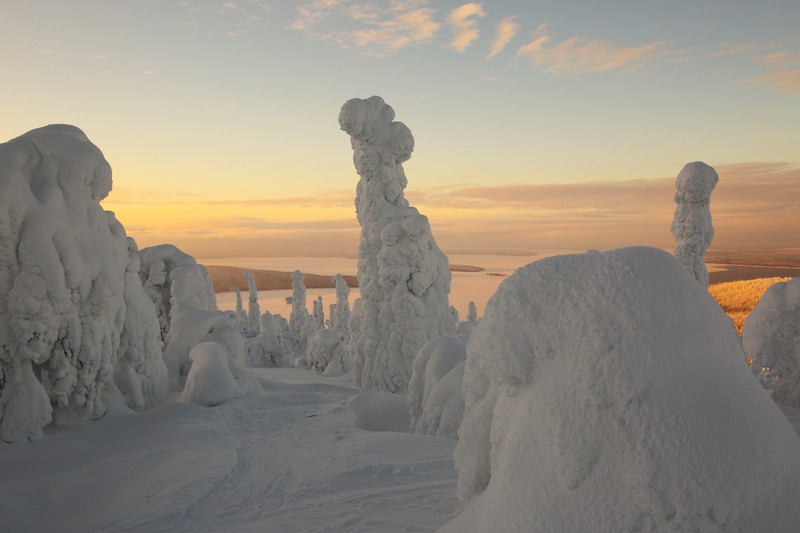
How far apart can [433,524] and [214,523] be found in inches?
74.4

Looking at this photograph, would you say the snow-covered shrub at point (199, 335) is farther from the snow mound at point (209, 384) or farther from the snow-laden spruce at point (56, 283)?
the snow-laden spruce at point (56, 283)

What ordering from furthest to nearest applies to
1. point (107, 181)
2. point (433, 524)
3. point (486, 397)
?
point (107, 181) < point (433, 524) < point (486, 397)

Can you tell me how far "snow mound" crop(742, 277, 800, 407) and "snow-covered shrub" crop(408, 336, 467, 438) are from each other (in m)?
4.47

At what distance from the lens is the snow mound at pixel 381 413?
803 centimetres

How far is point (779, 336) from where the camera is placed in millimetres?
7801

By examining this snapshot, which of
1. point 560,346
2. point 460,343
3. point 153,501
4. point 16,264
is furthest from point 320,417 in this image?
point 560,346

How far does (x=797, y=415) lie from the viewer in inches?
277

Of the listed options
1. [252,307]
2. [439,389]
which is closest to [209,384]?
[439,389]

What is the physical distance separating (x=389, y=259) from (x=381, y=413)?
3.45m

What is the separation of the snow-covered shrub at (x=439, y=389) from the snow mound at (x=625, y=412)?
A: 3235 mm

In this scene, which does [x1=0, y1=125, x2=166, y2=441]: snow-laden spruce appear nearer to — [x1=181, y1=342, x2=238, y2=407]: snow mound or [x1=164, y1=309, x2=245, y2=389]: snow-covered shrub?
[x1=181, y1=342, x2=238, y2=407]: snow mound

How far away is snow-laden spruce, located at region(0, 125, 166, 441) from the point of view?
664 centimetres

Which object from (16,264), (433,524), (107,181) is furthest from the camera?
(107,181)

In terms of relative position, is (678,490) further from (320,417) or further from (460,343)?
(320,417)
